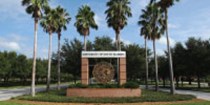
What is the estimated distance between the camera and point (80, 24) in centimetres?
4759

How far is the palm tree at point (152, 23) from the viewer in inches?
1833

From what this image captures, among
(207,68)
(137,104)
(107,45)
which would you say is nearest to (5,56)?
(107,45)

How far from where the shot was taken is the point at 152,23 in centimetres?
4775

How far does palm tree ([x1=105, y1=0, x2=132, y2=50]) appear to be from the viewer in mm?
46156

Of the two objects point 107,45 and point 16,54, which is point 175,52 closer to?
point 107,45

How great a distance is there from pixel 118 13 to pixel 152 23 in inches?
209

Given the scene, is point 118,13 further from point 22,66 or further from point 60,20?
point 22,66

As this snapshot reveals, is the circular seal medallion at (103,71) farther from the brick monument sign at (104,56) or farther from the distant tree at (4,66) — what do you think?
the distant tree at (4,66)

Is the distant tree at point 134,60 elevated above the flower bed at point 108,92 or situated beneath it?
elevated above

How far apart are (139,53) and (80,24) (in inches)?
692

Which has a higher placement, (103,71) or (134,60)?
(134,60)

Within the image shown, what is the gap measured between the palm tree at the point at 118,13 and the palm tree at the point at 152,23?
3314mm

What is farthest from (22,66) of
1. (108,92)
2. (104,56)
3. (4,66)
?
(108,92)

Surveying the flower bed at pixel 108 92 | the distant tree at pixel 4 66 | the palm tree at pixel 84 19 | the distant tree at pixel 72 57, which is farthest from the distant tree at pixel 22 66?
the flower bed at pixel 108 92
